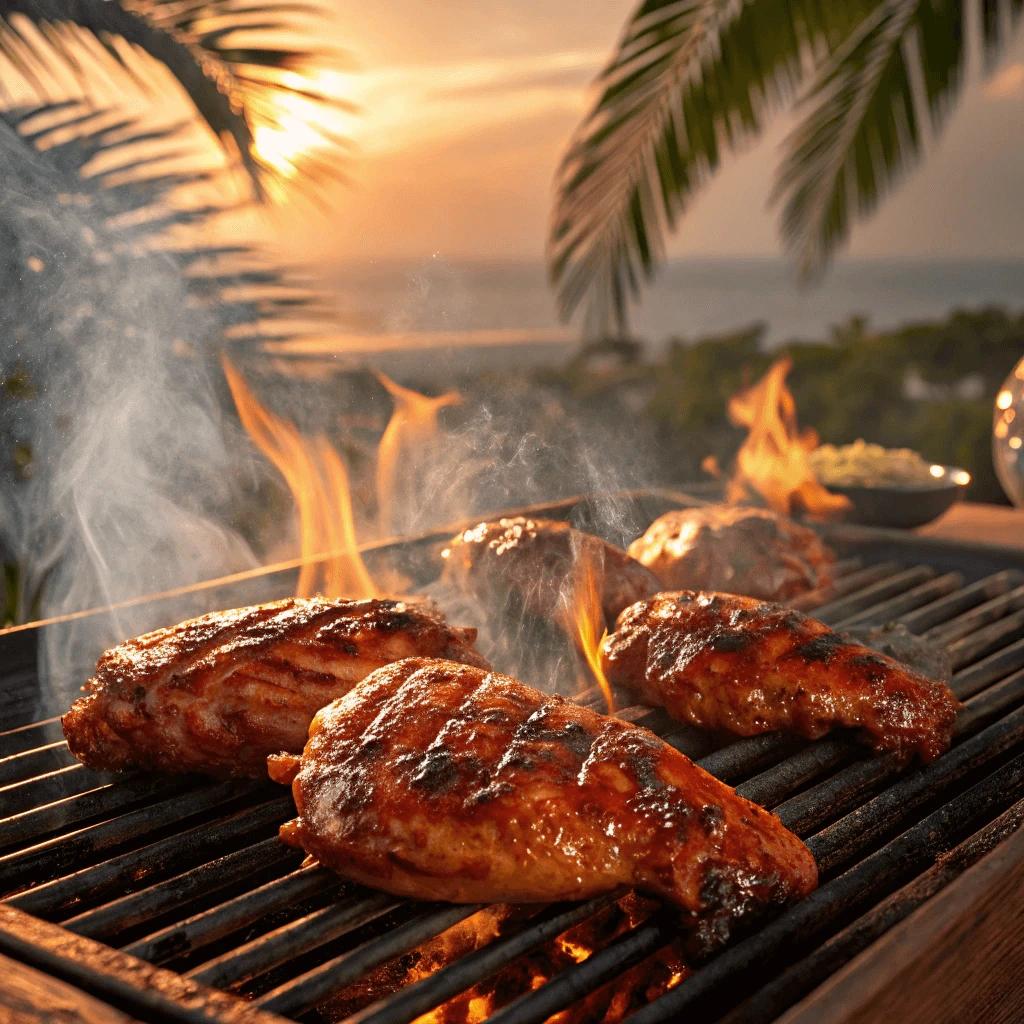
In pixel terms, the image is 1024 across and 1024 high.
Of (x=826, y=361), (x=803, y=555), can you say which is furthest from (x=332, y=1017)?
(x=826, y=361)

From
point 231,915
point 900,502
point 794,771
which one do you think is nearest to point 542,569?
point 794,771

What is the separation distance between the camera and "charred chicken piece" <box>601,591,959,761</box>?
2.80 m

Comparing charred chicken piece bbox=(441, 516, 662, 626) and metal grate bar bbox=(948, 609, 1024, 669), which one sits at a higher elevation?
charred chicken piece bbox=(441, 516, 662, 626)

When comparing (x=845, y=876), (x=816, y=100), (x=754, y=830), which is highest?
(x=816, y=100)

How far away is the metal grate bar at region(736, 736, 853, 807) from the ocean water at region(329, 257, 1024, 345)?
8110 millimetres

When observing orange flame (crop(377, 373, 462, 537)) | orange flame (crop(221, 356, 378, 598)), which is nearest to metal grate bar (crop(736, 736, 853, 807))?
orange flame (crop(221, 356, 378, 598))

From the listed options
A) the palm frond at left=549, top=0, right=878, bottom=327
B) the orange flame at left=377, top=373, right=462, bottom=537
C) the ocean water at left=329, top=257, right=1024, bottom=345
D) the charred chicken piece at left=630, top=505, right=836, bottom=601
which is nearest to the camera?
the charred chicken piece at left=630, top=505, right=836, bottom=601

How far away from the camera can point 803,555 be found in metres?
4.40

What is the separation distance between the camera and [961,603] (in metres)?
4.16

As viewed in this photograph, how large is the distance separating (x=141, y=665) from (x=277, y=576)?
1432 mm

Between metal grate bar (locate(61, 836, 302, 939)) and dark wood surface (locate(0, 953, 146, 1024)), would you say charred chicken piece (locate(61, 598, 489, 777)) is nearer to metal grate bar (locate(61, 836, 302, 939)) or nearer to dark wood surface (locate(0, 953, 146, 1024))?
metal grate bar (locate(61, 836, 302, 939))

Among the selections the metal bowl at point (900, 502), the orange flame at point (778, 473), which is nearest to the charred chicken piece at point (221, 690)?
the orange flame at point (778, 473)

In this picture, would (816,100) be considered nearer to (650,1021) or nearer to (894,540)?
(894,540)

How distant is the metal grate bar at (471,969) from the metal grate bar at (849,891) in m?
0.27
